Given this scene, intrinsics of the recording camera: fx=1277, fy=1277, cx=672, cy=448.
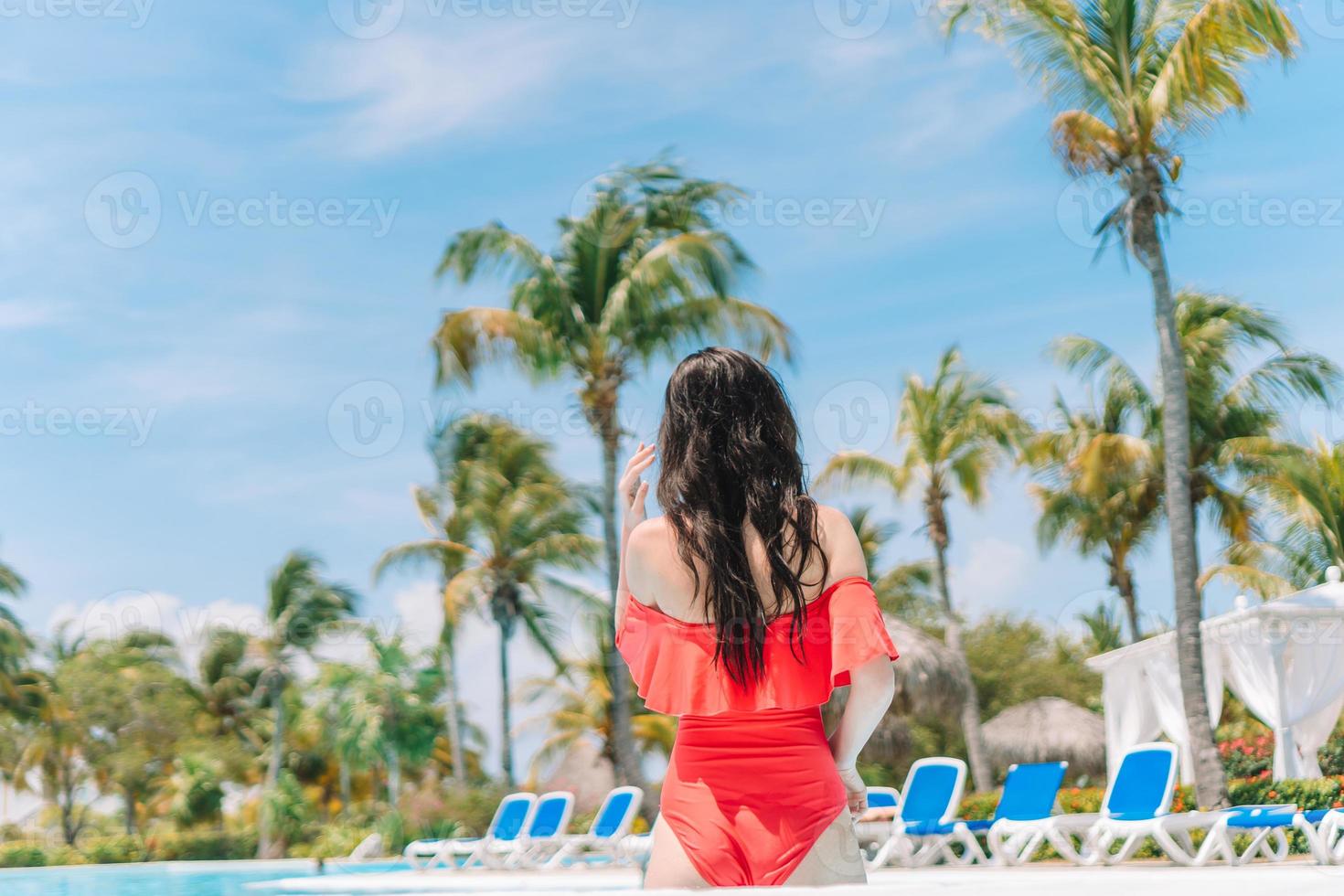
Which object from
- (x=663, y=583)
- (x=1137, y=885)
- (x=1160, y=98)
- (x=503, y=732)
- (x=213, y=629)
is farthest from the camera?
Result: (x=213, y=629)

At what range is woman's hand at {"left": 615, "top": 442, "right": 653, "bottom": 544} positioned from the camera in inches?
78.5

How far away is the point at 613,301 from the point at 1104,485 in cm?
880

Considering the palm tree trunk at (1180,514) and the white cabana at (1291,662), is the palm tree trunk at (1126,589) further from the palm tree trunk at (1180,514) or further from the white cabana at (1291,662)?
the palm tree trunk at (1180,514)

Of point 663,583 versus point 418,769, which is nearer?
point 663,583

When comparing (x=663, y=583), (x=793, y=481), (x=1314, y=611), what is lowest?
(x=1314, y=611)

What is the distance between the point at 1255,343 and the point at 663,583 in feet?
64.1

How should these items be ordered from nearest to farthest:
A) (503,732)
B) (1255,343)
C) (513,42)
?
1. (1255,343)
2. (503,732)
3. (513,42)

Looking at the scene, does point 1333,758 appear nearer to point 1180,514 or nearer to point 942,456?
point 1180,514

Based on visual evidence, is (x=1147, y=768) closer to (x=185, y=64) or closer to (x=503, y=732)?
(x=503, y=732)

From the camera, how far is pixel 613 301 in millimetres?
20328

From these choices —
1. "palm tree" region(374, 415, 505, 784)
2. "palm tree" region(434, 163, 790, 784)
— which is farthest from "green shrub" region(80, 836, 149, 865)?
"palm tree" region(434, 163, 790, 784)

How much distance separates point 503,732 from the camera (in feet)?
91.8

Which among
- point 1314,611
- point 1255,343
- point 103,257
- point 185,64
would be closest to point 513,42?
point 185,64

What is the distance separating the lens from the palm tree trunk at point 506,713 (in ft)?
90.3
